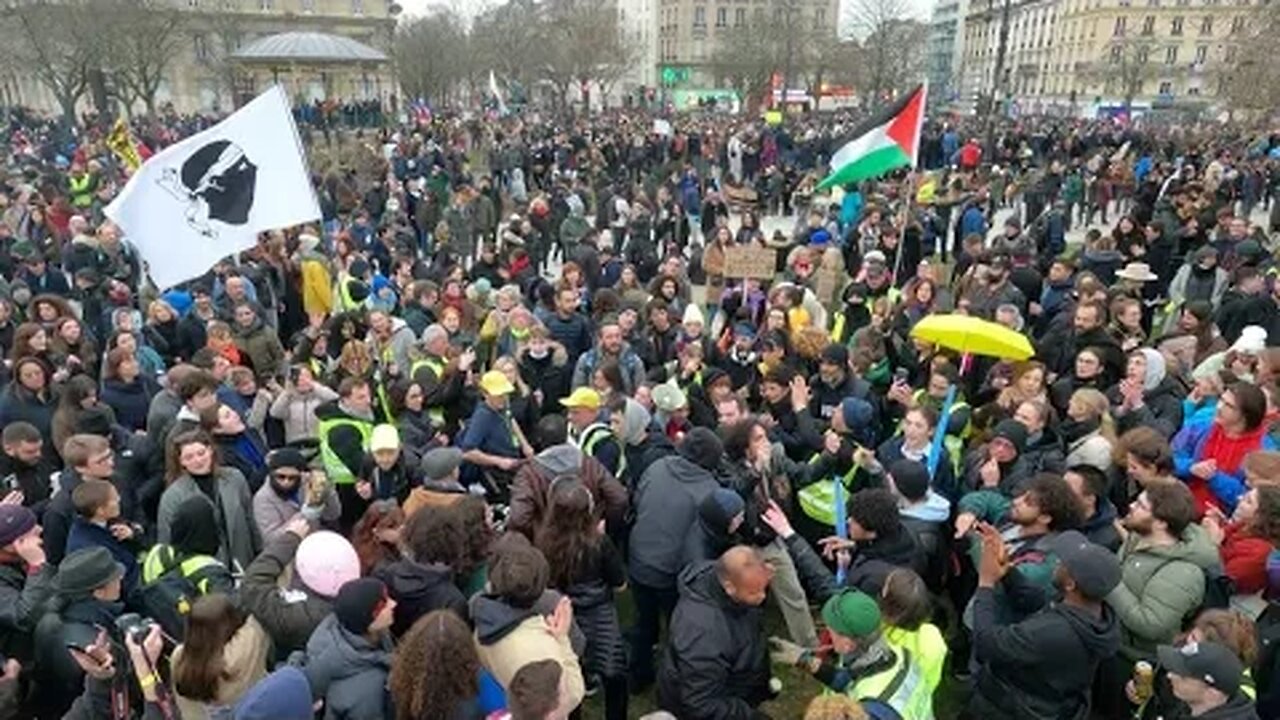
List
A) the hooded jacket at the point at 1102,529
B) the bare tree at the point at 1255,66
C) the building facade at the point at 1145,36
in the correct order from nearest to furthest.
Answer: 1. the hooded jacket at the point at 1102,529
2. the bare tree at the point at 1255,66
3. the building facade at the point at 1145,36

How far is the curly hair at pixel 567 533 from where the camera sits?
4.32 m

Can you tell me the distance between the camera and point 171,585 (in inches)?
162

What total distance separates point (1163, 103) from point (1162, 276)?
66.3m

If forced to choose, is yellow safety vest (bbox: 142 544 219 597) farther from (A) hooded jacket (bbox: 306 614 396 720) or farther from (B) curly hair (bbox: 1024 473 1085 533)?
(B) curly hair (bbox: 1024 473 1085 533)

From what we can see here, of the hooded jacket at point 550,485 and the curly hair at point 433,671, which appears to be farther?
the hooded jacket at point 550,485

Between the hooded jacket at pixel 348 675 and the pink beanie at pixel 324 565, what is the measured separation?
375mm

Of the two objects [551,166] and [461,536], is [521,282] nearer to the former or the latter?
[461,536]

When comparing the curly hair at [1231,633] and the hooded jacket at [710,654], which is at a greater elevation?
the curly hair at [1231,633]

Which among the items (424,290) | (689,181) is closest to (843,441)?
(424,290)

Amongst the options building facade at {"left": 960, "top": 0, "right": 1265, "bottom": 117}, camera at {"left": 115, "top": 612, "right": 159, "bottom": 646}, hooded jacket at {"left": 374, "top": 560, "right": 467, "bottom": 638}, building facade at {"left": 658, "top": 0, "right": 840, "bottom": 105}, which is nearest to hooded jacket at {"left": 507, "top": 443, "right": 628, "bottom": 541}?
hooded jacket at {"left": 374, "top": 560, "right": 467, "bottom": 638}

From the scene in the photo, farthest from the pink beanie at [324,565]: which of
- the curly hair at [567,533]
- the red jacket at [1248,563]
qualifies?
the red jacket at [1248,563]

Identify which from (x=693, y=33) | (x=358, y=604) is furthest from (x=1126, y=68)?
(x=358, y=604)

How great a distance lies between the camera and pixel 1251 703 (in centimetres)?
330

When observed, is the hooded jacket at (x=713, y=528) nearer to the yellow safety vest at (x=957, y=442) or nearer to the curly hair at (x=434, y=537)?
the curly hair at (x=434, y=537)
